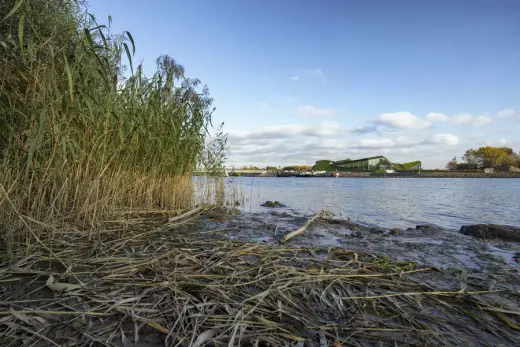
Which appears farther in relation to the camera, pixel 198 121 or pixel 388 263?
pixel 198 121

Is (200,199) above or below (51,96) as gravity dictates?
below

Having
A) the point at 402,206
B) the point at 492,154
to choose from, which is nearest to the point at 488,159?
the point at 492,154

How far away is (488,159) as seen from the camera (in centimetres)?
10044

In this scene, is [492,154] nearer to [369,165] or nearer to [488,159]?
[488,159]

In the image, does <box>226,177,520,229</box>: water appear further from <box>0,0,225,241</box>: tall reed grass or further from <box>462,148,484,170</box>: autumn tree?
<box>462,148,484,170</box>: autumn tree

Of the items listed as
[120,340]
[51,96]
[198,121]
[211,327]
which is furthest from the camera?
[198,121]

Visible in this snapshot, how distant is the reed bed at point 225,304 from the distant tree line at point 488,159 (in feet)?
388

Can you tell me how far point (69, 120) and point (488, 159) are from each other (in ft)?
418

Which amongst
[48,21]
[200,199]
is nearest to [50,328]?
[48,21]

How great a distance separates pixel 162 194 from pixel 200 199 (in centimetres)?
277

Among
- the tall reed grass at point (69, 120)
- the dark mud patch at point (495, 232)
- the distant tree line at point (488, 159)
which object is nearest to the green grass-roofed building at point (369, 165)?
the distant tree line at point (488, 159)

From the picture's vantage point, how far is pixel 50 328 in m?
1.90

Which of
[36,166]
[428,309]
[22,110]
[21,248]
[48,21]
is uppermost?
[48,21]

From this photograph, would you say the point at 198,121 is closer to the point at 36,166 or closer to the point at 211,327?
the point at 36,166
